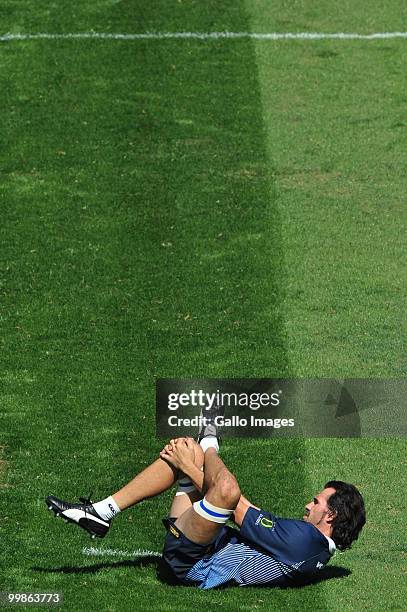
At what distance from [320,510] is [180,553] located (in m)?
1.00

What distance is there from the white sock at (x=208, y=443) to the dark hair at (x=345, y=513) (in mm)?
929

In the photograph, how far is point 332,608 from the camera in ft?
31.1

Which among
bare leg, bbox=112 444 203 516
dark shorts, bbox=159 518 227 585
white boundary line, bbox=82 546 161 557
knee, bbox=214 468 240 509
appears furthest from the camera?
white boundary line, bbox=82 546 161 557

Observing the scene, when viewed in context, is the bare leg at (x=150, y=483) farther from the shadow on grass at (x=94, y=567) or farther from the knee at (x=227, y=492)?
the knee at (x=227, y=492)

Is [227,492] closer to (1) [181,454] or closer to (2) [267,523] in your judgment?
(2) [267,523]

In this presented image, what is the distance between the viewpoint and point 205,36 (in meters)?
18.8

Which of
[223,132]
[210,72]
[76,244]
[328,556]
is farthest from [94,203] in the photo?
[328,556]

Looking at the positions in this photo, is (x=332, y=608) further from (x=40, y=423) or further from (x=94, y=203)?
(x=94, y=203)

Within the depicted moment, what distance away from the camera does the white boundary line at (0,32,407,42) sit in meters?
18.7

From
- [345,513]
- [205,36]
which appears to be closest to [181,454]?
→ [345,513]

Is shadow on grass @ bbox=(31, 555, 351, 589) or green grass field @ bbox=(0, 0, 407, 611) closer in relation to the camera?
shadow on grass @ bbox=(31, 555, 351, 589)

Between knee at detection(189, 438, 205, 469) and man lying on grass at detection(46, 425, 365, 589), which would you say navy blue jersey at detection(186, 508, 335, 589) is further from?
knee at detection(189, 438, 205, 469)

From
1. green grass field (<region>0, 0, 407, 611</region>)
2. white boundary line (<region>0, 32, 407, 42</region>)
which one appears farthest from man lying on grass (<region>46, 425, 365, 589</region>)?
white boundary line (<region>0, 32, 407, 42</region>)

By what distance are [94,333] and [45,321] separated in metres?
0.53
